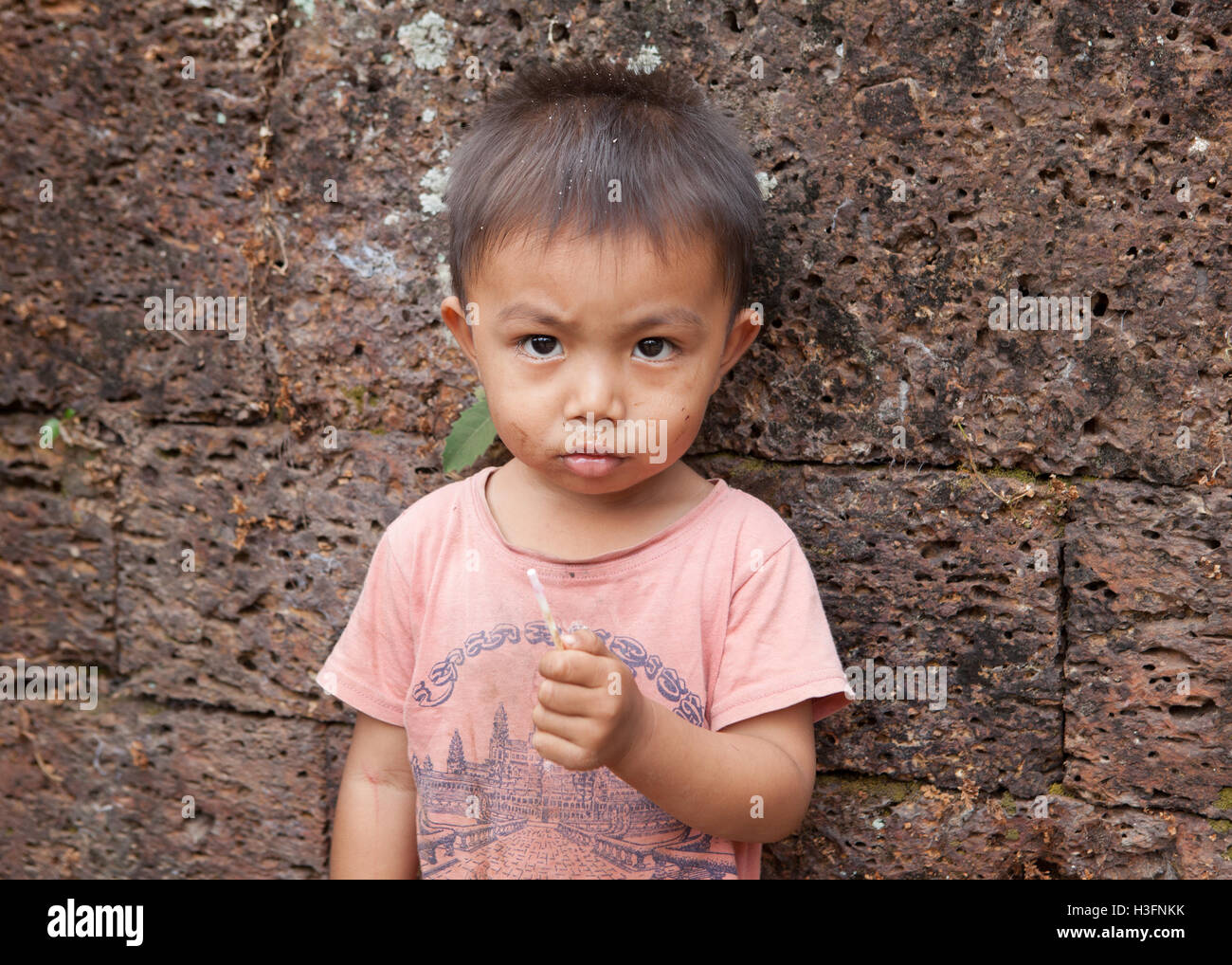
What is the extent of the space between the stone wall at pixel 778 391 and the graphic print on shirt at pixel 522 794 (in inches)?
19.5

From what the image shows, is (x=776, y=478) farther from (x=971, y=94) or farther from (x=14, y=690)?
Answer: (x=14, y=690)

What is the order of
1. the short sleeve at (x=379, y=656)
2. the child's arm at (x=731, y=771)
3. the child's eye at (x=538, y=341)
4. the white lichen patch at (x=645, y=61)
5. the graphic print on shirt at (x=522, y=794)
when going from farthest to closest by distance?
the white lichen patch at (x=645, y=61)
the short sleeve at (x=379, y=656)
the graphic print on shirt at (x=522, y=794)
the child's eye at (x=538, y=341)
the child's arm at (x=731, y=771)

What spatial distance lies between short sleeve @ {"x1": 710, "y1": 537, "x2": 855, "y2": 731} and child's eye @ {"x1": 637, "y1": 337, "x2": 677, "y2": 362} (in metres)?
0.40

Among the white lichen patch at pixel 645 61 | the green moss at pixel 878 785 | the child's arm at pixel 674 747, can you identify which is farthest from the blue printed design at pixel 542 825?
the white lichen patch at pixel 645 61

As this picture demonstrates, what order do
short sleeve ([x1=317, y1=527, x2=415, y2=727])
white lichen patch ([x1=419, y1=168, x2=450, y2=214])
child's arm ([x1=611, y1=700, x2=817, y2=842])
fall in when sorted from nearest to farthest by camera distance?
1. child's arm ([x1=611, y1=700, x2=817, y2=842])
2. short sleeve ([x1=317, y1=527, x2=415, y2=727])
3. white lichen patch ([x1=419, y1=168, x2=450, y2=214])

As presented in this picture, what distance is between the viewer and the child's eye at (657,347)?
1.75 meters

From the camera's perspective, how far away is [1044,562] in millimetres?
2094

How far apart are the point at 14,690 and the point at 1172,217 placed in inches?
108

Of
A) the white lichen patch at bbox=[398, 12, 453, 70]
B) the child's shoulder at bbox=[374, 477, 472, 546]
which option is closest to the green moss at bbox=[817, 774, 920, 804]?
the child's shoulder at bbox=[374, 477, 472, 546]

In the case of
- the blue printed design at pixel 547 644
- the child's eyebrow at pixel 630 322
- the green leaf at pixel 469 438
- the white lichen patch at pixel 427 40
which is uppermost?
the white lichen patch at pixel 427 40

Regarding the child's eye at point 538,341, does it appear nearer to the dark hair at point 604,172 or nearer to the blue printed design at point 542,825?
the dark hair at point 604,172

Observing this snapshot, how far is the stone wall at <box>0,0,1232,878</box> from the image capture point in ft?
6.59

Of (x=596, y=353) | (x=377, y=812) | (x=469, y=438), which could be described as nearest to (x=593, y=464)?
(x=596, y=353)

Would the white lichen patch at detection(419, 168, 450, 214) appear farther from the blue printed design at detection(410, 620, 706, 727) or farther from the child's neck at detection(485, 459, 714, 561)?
the blue printed design at detection(410, 620, 706, 727)
